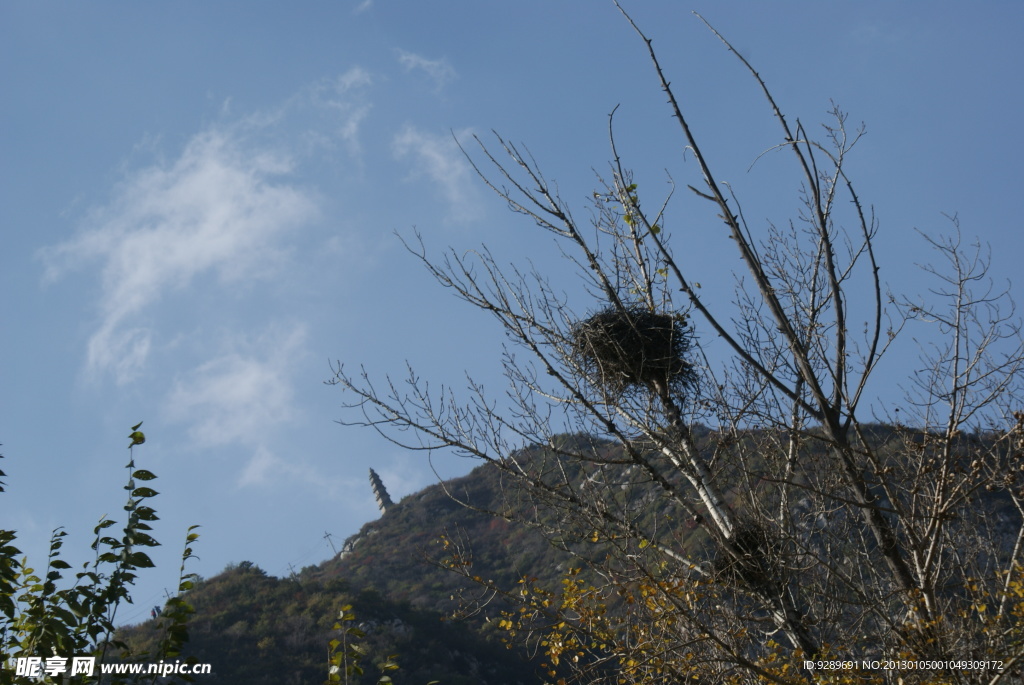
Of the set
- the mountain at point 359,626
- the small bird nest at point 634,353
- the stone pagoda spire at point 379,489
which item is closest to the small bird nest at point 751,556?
the small bird nest at point 634,353

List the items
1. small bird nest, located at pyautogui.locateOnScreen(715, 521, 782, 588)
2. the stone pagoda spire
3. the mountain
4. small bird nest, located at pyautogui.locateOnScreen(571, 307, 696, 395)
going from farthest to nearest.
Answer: the stone pagoda spire, the mountain, small bird nest, located at pyautogui.locateOnScreen(571, 307, 696, 395), small bird nest, located at pyautogui.locateOnScreen(715, 521, 782, 588)

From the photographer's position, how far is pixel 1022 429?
3.81m

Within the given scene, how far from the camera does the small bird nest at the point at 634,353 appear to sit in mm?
6398

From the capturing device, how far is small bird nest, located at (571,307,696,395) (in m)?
6.40

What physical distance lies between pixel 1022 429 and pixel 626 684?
11.2 feet

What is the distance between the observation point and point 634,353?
6.43 m

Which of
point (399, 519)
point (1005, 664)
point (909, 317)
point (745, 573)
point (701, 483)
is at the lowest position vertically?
point (1005, 664)

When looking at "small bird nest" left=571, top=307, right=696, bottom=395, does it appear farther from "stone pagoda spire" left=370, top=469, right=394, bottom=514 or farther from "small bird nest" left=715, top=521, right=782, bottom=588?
"stone pagoda spire" left=370, top=469, right=394, bottom=514

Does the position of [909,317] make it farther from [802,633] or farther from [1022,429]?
[802,633]

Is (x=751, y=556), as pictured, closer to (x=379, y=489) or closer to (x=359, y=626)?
(x=359, y=626)

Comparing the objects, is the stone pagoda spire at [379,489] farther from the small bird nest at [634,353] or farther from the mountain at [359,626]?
the small bird nest at [634,353]

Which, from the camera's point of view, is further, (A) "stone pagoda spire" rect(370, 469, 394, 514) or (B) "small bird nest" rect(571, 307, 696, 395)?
(A) "stone pagoda spire" rect(370, 469, 394, 514)

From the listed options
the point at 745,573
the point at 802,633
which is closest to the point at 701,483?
the point at 745,573

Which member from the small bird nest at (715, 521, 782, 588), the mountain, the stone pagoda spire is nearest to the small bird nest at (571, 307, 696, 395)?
the small bird nest at (715, 521, 782, 588)
